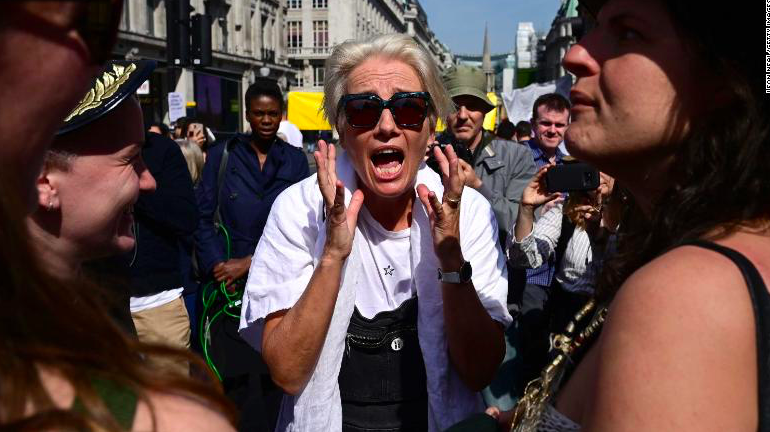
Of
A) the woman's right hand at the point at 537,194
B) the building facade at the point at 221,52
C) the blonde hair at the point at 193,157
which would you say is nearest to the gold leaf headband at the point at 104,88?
the woman's right hand at the point at 537,194

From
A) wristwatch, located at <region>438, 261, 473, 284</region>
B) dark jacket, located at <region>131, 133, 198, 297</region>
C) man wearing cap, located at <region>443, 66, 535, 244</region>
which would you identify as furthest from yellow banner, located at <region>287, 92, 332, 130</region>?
wristwatch, located at <region>438, 261, 473, 284</region>

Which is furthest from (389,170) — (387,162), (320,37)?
(320,37)

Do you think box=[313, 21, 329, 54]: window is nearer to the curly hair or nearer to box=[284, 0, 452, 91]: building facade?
box=[284, 0, 452, 91]: building facade

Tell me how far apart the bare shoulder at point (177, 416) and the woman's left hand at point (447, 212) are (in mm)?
1408

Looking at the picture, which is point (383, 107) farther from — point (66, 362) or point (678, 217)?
point (66, 362)

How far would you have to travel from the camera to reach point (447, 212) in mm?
2203

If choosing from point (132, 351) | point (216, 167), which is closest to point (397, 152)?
point (132, 351)

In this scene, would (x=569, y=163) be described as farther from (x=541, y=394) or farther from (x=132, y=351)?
(x=132, y=351)

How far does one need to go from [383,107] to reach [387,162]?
0.68 ft

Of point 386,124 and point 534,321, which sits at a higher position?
point 386,124

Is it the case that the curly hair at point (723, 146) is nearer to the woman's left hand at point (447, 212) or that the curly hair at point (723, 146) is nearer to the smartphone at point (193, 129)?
the woman's left hand at point (447, 212)

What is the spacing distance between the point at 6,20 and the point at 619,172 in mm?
1086

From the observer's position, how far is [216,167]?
515 centimetres

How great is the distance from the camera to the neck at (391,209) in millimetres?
2469
